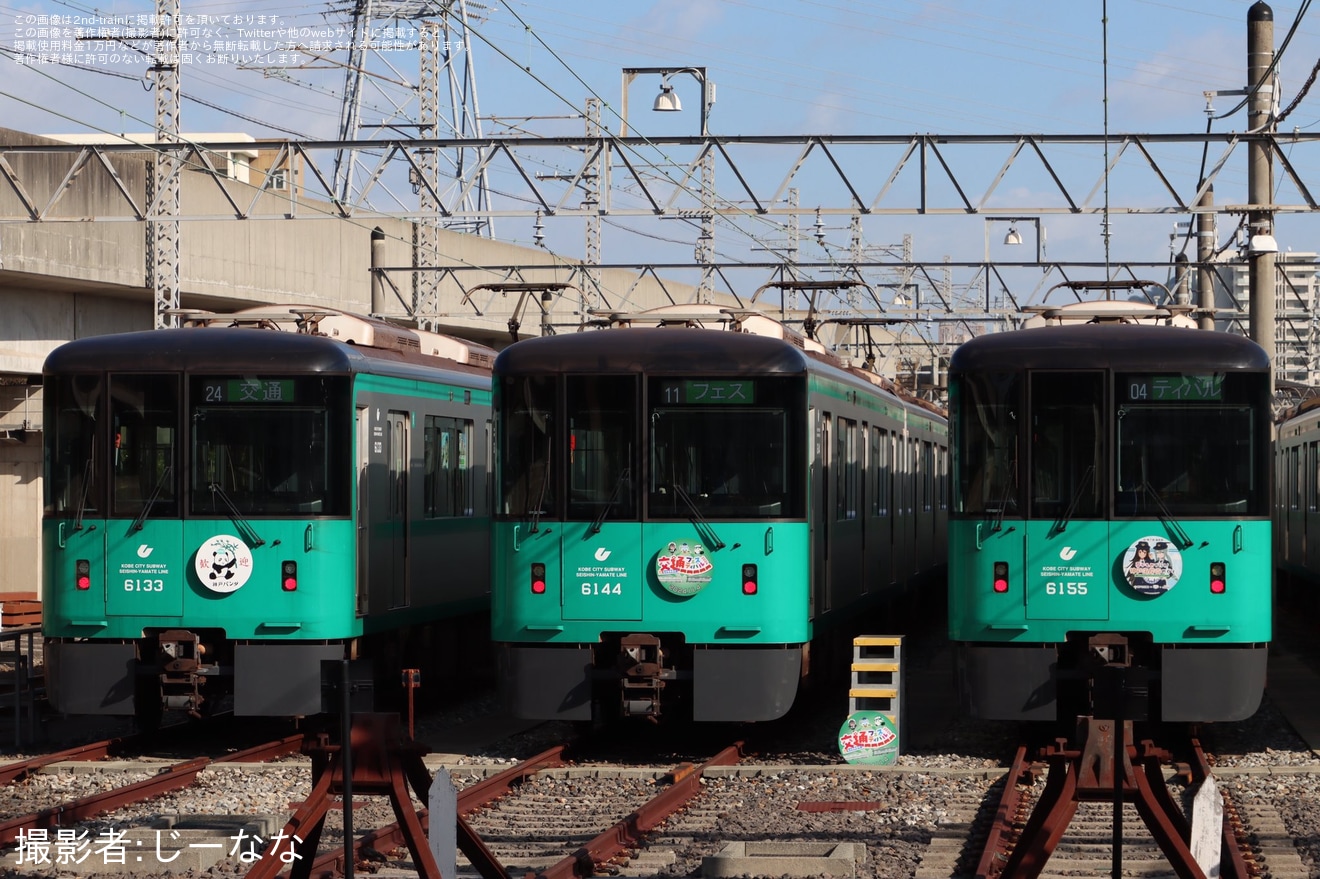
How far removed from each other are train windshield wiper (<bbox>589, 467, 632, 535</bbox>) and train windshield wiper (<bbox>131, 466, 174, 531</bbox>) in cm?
289

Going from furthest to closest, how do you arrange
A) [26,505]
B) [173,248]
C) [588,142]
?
[26,505]
[173,248]
[588,142]

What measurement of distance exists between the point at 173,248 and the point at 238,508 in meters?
12.6

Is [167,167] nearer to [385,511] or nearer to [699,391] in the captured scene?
[385,511]

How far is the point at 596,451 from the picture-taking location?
41.7 ft

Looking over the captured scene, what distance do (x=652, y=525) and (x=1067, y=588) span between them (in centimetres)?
264

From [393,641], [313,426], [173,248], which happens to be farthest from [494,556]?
[173,248]

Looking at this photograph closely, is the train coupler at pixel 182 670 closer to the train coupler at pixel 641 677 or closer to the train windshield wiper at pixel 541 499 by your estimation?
the train windshield wiper at pixel 541 499

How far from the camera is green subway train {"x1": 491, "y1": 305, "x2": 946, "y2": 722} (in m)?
12.5

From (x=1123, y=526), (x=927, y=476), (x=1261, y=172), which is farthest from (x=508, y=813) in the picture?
(x=1261, y=172)

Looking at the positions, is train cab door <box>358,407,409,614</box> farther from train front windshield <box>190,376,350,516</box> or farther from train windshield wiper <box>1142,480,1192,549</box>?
train windshield wiper <box>1142,480,1192,549</box>

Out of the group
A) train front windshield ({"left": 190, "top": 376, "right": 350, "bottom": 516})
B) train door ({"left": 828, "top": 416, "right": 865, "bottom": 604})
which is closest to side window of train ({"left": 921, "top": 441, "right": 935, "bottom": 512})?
train door ({"left": 828, "top": 416, "right": 865, "bottom": 604})

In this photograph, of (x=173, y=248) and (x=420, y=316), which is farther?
(x=420, y=316)

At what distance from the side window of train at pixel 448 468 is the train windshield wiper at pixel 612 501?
3099 mm

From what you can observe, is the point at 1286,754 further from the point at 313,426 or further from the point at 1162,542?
the point at 313,426
